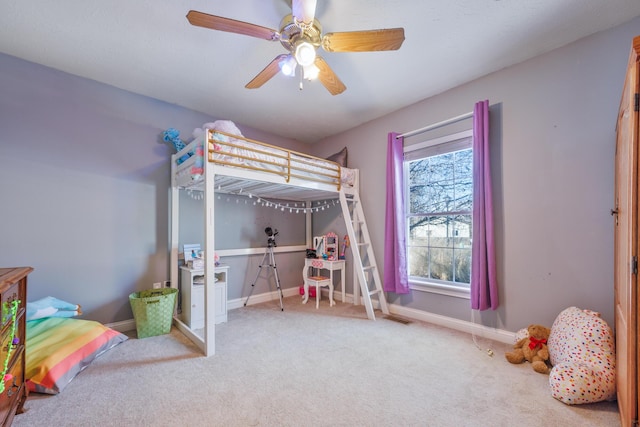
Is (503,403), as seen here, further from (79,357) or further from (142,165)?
(142,165)

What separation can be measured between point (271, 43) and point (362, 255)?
2.66 metres

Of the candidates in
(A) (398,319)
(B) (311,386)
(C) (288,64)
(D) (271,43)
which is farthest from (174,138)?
(A) (398,319)

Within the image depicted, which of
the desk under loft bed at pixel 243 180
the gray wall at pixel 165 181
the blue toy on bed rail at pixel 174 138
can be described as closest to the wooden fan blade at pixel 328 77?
the desk under loft bed at pixel 243 180

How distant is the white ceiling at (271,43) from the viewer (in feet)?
5.93

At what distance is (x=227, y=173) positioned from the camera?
95.0 inches

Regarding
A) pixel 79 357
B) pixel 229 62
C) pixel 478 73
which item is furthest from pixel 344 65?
pixel 79 357

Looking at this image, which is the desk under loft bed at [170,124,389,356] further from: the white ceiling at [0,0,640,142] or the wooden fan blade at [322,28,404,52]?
the wooden fan blade at [322,28,404,52]

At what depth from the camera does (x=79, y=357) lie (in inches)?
77.0

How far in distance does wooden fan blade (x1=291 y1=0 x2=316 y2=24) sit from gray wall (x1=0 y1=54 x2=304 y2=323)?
225 cm

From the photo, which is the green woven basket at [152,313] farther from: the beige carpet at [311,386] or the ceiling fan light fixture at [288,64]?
the ceiling fan light fixture at [288,64]

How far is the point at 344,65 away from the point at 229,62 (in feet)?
3.39

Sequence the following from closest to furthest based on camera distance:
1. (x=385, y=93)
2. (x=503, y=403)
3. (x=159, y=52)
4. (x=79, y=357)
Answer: (x=503, y=403) → (x=79, y=357) → (x=159, y=52) → (x=385, y=93)

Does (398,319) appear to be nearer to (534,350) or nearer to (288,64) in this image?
(534,350)

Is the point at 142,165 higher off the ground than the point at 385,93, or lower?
lower
